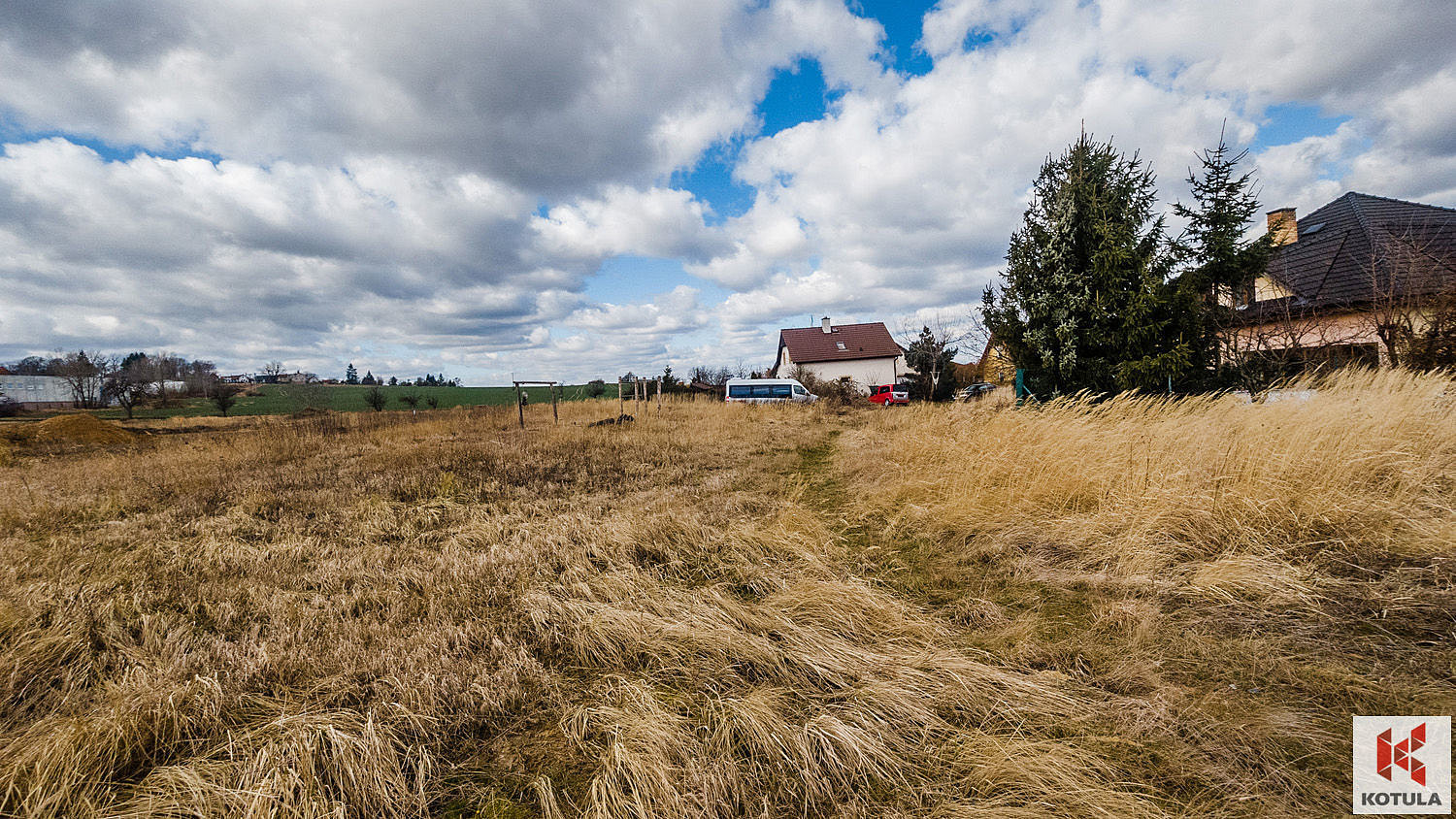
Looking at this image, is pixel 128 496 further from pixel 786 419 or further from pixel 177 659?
pixel 786 419

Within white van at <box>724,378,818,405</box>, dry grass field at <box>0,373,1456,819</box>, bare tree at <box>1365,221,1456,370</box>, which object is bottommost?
dry grass field at <box>0,373,1456,819</box>

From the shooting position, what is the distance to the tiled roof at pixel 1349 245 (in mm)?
12406

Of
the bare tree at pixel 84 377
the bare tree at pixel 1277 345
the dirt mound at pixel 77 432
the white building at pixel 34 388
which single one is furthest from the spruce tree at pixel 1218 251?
the white building at pixel 34 388

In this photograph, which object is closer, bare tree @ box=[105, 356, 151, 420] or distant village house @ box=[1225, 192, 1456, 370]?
distant village house @ box=[1225, 192, 1456, 370]

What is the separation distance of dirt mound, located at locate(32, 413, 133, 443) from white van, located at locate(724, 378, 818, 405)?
21822mm

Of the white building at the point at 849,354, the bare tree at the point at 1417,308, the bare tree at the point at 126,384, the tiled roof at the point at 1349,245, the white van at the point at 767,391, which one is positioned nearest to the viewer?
the bare tree at the point at 1417,308

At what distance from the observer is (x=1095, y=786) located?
5.81 ft

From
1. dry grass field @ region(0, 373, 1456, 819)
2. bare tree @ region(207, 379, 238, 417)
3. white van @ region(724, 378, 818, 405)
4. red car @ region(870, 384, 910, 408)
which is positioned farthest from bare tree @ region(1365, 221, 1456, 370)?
bare tree @ region(207, 379, 238, 417)

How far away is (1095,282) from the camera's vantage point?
1030 centimetres

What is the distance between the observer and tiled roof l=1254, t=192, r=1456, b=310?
12.4m

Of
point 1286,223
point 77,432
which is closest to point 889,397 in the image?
point 1286,223

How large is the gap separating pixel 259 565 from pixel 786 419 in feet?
53.1

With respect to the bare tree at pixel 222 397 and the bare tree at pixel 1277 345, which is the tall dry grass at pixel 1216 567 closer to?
the bare tree at pixel 1277 345

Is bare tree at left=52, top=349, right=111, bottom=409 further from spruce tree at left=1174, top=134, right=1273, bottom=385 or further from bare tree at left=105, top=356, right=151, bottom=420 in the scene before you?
spruce tree at left=1174, top=134, right=1273, bottom=385
